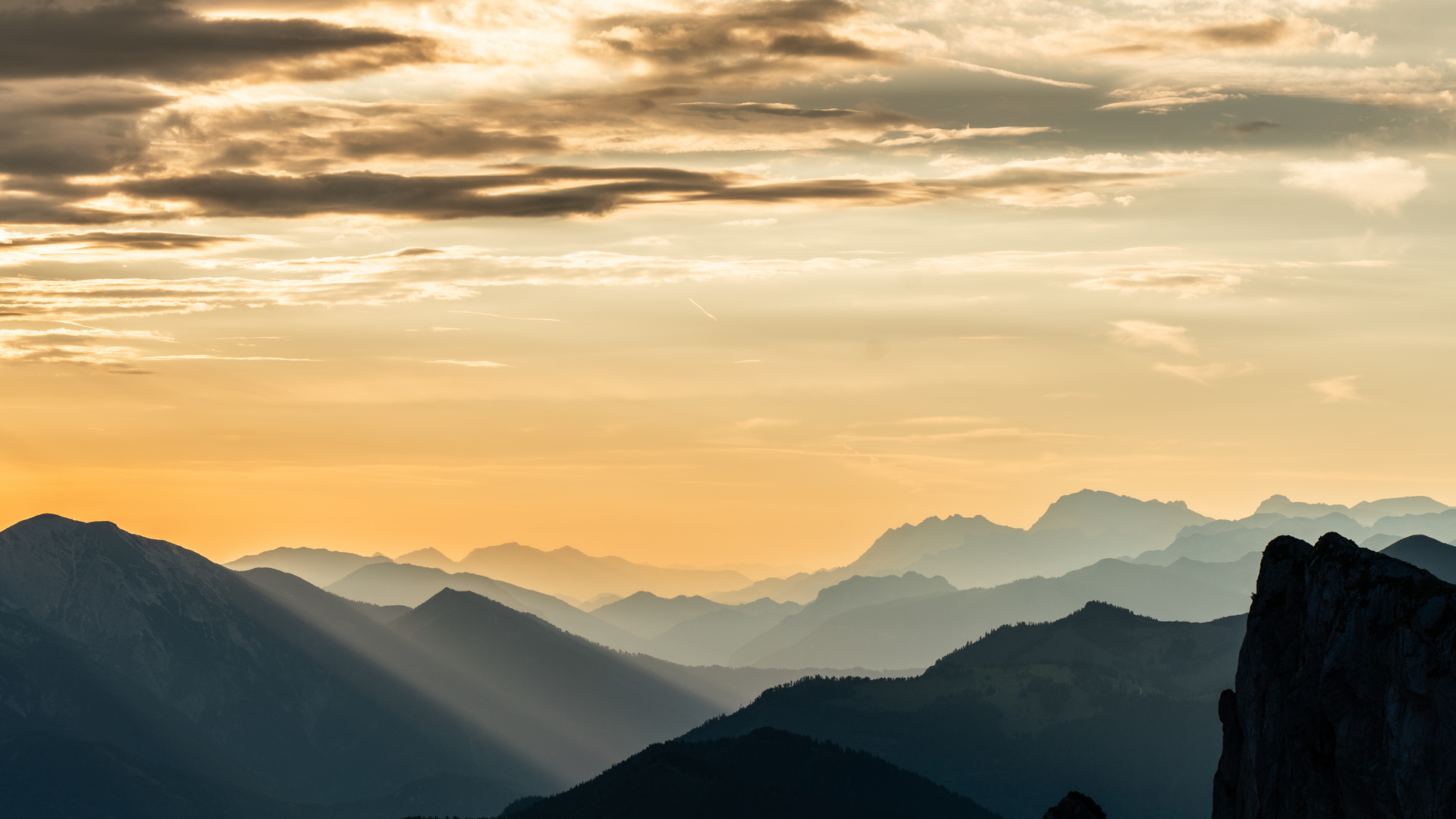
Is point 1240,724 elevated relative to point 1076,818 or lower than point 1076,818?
elevated

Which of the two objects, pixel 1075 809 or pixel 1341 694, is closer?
pixel 1341 694

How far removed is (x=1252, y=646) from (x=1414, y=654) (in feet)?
62.1

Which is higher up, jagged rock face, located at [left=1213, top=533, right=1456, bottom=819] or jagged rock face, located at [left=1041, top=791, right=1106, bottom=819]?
jagged rock face, located at [left=1213, top=533, right=1456, bottom=819]

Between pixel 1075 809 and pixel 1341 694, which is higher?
pixel 1341 694

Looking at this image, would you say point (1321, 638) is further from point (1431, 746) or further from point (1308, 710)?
point (1431, 746)

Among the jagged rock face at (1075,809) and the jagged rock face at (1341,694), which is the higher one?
the jagged rock face at (1341,694)

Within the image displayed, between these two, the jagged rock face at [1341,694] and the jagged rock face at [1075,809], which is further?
the jagged rock face at [1075,809]

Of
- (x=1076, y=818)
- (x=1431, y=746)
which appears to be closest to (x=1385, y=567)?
(x=1431, y=746)

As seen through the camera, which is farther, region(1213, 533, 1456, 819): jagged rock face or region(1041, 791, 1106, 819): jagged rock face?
region(1041, 791, 1106, 819): jagged rock face

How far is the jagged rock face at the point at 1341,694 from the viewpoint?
306ft

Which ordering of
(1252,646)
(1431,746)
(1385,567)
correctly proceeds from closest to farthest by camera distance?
(1431,746), (1385,567), (1252,646)

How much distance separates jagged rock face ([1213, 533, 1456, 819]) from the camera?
306 feet

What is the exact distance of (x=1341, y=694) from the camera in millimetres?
102750

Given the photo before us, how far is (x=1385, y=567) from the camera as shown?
103 metres
